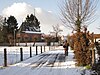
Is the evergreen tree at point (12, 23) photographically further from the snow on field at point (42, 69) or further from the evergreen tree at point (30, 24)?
the snow on field at point (42, 69)

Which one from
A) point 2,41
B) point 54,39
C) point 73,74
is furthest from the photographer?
point 54,39

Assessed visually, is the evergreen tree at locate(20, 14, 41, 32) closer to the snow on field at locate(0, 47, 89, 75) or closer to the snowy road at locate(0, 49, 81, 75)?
the snow on field at locate(0, 47, 89, 75)

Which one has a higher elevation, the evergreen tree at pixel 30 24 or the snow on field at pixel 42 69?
the evergreen tree at pixel 30 24

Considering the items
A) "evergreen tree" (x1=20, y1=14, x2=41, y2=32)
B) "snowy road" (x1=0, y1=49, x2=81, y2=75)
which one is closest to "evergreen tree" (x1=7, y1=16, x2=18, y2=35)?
"evergreen tree" (x1=20, y1=14, x2=41, y2=32)

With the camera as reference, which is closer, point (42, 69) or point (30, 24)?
point (42, 69)

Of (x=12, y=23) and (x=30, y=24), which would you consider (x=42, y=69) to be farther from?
(x=30, y=24)

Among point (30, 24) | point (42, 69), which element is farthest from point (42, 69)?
point (30, 24)

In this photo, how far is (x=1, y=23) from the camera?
90125 millimetres

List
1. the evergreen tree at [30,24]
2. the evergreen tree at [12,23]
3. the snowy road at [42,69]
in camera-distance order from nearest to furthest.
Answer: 1. the snowy road at [42,69]
2. the evergreen tree at [12,23]
3. the evergreen tree at [30,24]

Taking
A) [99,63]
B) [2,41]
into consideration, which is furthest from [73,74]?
[2,41]

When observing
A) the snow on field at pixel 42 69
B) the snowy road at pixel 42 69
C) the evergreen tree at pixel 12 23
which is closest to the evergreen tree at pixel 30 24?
the evergreen tree at pixel 12 23

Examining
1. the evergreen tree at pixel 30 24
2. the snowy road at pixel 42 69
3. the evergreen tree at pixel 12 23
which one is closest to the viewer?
the snowy road at pixel 42 69

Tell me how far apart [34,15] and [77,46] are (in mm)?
91933

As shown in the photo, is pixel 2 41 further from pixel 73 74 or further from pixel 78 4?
pixel 73 74
